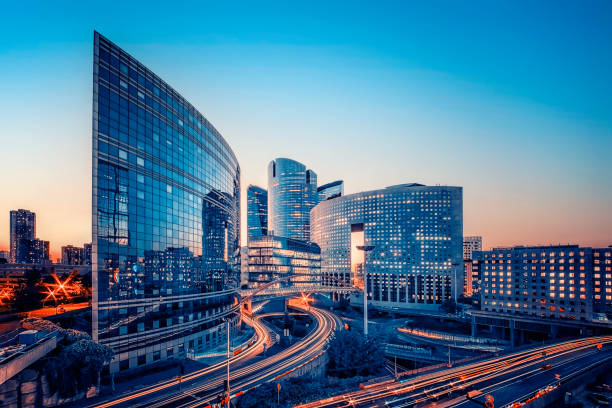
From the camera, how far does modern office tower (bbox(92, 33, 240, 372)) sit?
4547 cm

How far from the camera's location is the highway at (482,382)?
36562 mm

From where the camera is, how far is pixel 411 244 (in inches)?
6481

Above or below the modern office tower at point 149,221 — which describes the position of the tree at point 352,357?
below

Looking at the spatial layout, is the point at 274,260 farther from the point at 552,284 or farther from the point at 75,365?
the point at 75,365

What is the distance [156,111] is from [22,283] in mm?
75928

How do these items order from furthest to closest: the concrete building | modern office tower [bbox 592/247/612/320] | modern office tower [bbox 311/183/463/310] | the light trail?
modern office tower [bbox 311/183/463/310]
modern office tower [bbox 592/247/612/320]
the concrete building
the light trail

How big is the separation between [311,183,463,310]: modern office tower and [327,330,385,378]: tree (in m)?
→ 93.4

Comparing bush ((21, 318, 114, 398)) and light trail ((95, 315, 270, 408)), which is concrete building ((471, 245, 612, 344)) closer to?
light trail ((95, 315, 270, 408))

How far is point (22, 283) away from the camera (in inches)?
3610

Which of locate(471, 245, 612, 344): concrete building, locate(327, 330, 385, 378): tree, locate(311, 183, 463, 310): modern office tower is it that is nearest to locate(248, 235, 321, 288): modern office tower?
locate(311, 183, 463, 310): modern office tower

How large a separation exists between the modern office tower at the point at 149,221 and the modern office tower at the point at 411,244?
9648 centimetres

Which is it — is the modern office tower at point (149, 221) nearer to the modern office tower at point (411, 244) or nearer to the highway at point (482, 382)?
the highway at point (482, 382)

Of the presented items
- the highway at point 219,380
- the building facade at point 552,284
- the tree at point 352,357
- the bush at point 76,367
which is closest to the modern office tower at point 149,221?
the bush at point 76,367

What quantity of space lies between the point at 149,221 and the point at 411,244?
138 meters
